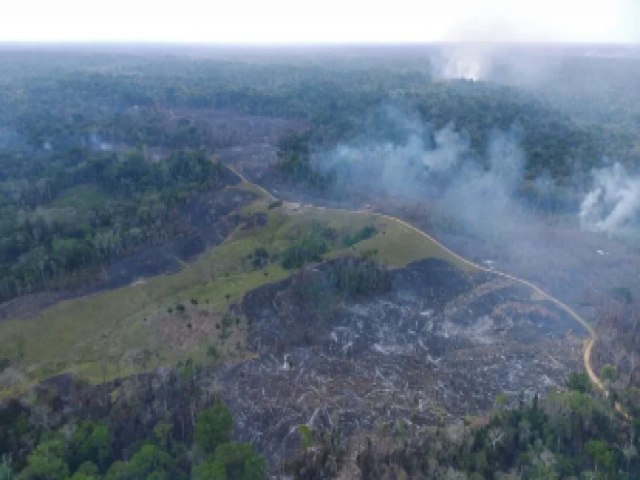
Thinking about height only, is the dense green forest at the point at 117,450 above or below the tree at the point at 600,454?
below

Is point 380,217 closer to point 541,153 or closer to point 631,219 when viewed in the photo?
point 631,219

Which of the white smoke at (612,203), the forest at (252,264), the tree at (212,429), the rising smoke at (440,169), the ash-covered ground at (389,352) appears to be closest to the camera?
the tree at (212,429)

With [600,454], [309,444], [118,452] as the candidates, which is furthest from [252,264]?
[600,454]

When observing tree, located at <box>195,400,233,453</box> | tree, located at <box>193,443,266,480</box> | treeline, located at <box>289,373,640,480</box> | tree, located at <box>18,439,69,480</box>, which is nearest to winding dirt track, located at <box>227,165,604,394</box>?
treeline, located at <box>289,373,640,480</box>

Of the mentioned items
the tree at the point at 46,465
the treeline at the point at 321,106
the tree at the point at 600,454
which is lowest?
the tree at the point at 46,465

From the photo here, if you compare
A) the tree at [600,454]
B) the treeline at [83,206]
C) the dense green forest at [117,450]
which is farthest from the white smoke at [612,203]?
the dense green forest at [117,450]

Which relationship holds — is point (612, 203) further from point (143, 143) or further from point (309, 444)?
point (143, 143)

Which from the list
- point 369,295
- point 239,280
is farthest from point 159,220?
point 369,295

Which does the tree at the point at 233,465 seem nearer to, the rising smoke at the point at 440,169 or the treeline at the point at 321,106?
the rising smoke at the point at 440,169
